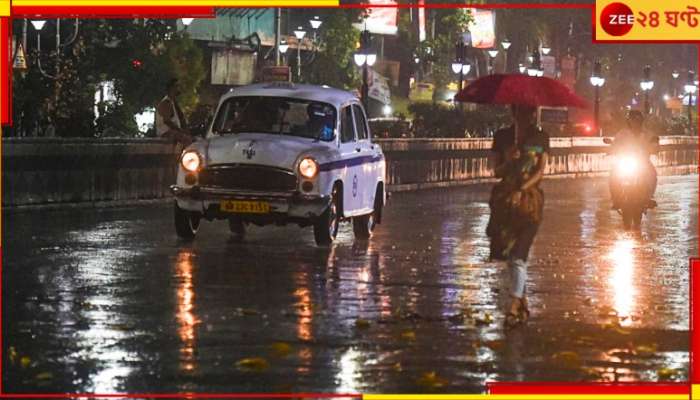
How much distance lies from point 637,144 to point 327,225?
25.0 feet

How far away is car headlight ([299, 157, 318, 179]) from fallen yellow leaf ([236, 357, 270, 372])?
32.5 feet

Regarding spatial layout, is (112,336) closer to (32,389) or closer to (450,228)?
(32,389)

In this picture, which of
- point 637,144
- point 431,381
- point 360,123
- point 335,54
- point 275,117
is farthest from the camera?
point 335,54

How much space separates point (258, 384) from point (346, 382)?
489 millimetres

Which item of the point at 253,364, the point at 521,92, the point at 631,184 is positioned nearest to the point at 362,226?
the point at 631,184

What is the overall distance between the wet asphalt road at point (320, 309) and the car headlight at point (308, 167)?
31.8 inches

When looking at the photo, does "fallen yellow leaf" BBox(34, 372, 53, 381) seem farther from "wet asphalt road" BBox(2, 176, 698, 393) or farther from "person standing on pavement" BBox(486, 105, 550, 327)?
"person standing on pavement" BBox(486, 105, 550, 327)

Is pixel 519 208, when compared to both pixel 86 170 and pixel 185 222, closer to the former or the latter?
pixel 185 222

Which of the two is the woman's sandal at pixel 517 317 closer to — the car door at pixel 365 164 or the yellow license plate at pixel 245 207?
the yellow license plate at pixel 245 207

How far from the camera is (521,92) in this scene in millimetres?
14625

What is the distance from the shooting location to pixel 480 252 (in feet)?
71.4

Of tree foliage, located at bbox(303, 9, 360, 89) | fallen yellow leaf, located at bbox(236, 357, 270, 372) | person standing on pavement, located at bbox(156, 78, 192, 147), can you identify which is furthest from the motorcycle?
tree foliage, located at bbox(303, 9, 360, 89)

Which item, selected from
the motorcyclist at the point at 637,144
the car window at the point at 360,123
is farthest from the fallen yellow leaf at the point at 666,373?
the motorcyclist at the point at 637,144

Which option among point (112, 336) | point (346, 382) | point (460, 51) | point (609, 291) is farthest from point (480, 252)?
point (460, 51)
